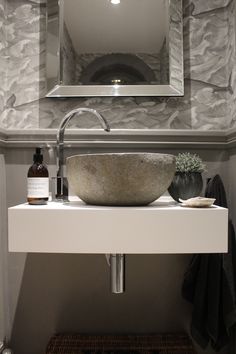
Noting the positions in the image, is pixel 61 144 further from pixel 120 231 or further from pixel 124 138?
pixel 120 231

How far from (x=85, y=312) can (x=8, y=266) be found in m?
0.37

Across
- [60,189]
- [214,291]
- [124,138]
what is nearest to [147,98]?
[124,138]

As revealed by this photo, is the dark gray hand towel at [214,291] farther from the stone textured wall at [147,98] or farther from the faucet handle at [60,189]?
the faucet handle at [60,189]

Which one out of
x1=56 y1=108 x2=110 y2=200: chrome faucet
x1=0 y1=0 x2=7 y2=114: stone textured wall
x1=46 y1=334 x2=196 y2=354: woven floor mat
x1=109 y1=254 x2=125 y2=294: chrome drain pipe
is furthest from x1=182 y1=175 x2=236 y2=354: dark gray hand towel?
x1=0 y1=0 x2=7 y2=114: stone textured wall

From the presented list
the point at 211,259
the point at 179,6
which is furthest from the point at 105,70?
Answer: the point at 211,259

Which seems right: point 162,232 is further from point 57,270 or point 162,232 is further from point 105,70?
point 105,70

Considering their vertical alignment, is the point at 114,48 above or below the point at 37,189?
above

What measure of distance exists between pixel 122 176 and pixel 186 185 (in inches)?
11.0

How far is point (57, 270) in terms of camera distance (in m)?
1.44

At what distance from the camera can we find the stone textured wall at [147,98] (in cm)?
146

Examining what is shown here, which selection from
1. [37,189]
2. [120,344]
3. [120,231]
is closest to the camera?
[120,231]

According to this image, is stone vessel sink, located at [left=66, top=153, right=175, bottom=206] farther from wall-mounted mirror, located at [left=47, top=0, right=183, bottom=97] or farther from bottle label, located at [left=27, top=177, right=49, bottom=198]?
wall-mounted mirror, located at [left=47, top=0, right=183, bottom=97]

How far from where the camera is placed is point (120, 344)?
4.44ft

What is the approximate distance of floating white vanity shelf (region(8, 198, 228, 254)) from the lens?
38.0 inches
